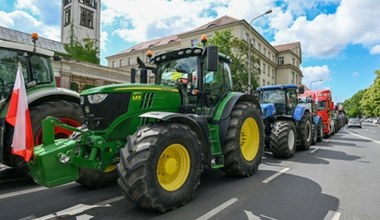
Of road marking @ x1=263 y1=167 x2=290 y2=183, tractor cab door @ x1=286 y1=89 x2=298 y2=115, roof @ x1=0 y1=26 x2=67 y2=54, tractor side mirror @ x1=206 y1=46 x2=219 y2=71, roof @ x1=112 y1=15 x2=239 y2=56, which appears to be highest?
roof @ x1=112 y1=15 x2=239 y2=56

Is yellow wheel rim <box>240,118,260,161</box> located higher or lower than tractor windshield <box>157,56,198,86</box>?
lower

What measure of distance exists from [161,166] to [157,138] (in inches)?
19.3

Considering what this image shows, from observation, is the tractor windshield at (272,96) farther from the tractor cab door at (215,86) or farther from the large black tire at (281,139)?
the tractor cab door at (215,86)

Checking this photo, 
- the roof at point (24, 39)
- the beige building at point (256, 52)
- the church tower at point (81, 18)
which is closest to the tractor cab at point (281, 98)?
the beige building at point (256, 52)

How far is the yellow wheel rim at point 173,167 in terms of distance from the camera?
13.3ft

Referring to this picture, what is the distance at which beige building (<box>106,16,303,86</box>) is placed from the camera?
4797 cm

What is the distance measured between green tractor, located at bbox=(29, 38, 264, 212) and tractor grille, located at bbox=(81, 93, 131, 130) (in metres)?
0.01

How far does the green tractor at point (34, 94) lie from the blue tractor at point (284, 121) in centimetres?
556

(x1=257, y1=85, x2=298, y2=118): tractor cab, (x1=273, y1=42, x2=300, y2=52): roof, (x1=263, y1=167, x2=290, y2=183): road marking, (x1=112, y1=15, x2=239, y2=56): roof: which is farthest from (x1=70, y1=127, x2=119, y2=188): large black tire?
(x1=273, y1=42, x2=300, y2=52): roof

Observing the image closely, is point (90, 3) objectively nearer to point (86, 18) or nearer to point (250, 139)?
point (86, 18)

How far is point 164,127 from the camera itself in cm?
400

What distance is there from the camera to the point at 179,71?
564cm

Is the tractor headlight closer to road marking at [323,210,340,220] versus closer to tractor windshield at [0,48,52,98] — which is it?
tractor windshield at [0,48,52,98]

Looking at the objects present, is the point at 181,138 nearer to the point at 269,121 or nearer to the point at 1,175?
the point at 1,175
